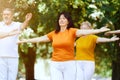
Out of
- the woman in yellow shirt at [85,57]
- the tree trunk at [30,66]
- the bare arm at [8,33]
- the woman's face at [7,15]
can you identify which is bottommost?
the tree trunk at [30,66]

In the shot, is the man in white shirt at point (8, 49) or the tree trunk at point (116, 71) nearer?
the man in white shirt at point (8, 49)

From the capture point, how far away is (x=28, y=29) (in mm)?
15406

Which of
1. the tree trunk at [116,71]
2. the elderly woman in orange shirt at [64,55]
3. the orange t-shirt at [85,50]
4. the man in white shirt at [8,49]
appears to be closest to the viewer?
the elderly woman in orange shirt at [64,55]

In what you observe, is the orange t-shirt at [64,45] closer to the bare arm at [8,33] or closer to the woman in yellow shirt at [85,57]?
the bare arm at [8,33]

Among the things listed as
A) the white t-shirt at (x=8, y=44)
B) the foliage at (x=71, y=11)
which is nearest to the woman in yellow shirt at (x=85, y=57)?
the white t-shirt at (x=8, y=44)

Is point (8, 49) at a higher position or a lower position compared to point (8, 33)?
lower

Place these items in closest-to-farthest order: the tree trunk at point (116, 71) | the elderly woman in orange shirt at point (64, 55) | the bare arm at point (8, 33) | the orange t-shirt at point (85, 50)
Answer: the elderly woman in orange shirt at point (64, 55), the bare arm at point (8, 33), the orange t-shirt at point (85, 50), the tree trunk at point (116, 71)

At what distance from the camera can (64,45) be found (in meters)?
6.74

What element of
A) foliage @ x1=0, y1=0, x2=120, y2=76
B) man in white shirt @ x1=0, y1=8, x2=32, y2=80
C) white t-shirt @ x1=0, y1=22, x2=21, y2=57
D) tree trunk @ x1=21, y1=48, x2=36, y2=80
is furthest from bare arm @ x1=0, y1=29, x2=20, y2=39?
tree trunk @ x1=21, y1=48, x2=36, y2=80

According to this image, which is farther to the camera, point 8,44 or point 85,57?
point 85,57

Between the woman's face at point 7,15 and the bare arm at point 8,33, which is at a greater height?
the woman's face at point 7,15

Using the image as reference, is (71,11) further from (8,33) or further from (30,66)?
(8,33)

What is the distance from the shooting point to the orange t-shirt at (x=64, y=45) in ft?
22.1

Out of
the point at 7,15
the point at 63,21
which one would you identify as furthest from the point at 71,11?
the point at 63,21
